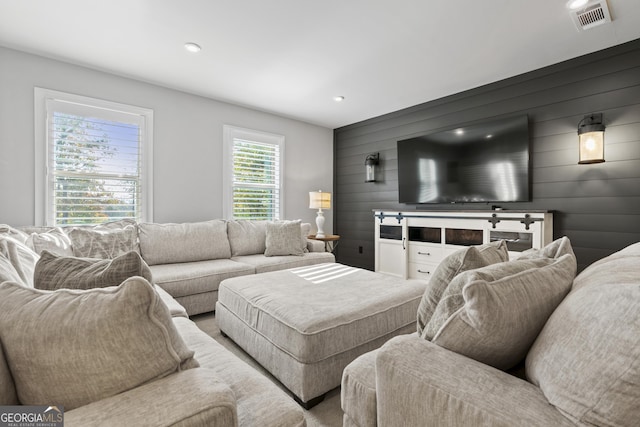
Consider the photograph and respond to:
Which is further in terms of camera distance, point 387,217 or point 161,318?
point 387,217

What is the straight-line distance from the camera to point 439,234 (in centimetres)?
379

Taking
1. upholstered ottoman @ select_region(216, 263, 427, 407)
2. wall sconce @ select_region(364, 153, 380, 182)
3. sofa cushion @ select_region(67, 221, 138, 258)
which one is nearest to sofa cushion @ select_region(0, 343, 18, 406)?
upholstered ottoman @ select_region(216, 263, 427, 407)

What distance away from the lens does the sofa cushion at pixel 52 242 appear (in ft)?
7.54

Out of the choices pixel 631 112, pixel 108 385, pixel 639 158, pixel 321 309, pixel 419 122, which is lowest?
pixel 321 309

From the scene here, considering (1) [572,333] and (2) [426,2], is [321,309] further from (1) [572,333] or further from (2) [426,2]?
(2) [426,2]

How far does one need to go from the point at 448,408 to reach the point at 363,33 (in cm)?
266

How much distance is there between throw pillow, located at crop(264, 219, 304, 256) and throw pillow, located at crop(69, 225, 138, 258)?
1.42 metres

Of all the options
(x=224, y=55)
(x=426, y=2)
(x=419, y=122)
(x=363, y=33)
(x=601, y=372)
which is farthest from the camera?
(x=419, y=122)

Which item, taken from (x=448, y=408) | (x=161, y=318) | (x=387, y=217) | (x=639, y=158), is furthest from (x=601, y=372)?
(x=387, y=217)

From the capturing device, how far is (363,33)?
2.49 metres

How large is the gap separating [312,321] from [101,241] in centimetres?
227

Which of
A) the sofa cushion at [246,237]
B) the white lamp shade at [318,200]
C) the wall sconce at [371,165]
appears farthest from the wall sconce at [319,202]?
the sofa cushion at [246,237]

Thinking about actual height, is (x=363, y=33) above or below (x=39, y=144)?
above

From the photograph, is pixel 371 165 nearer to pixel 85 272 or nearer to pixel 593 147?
pixel 593 147
